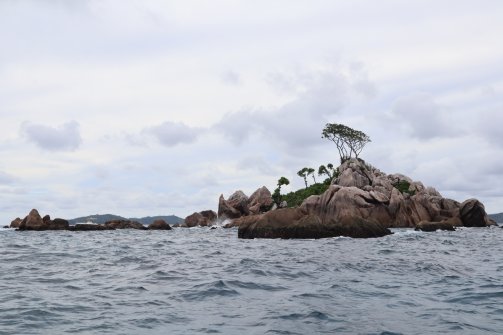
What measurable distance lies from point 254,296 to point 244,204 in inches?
3683

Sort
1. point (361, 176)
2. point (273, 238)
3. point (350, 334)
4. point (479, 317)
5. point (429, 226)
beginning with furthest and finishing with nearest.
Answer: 1. point (361, 176)
2. point (429, 226)
3. point (273, 238)
4. point (479, 317)
5. point (350, 334)

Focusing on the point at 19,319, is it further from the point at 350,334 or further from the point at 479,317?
the point at 479,317

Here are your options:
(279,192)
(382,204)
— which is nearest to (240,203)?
(279,192)

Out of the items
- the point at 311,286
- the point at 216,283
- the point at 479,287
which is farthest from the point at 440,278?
the point at 216,283

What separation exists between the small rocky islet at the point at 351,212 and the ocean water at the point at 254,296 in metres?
18.4

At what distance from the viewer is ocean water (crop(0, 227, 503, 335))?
1120 centimetres

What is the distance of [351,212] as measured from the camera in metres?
72.2

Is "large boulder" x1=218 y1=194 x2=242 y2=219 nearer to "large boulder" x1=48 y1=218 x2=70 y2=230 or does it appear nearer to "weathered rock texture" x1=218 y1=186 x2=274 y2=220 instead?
"weathered rock texture" x1=218 y1=186 x2=274 y2=220

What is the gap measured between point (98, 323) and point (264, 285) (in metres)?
6.93

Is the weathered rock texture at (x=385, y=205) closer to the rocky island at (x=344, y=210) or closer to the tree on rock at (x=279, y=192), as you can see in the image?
the rocky island at (x=344, y=210)

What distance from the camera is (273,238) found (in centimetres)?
4325

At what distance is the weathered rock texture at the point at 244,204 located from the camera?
107 metres

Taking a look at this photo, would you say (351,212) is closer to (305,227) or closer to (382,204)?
(382,204)

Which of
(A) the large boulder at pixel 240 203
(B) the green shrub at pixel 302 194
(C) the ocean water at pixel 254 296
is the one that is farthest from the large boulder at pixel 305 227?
(A) the large boulder at pixel 240 203
